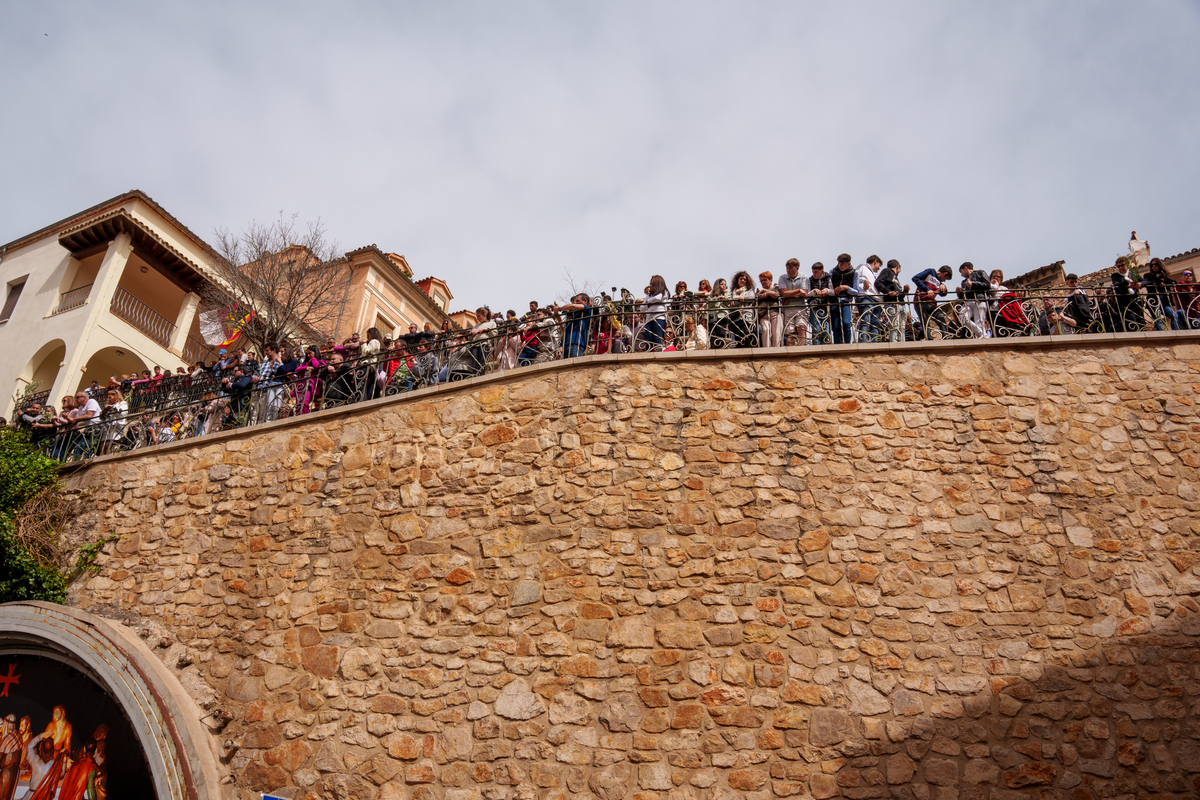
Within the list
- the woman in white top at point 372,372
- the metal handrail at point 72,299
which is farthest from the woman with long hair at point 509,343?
the metal handrail at point 72,299

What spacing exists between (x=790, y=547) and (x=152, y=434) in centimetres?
916

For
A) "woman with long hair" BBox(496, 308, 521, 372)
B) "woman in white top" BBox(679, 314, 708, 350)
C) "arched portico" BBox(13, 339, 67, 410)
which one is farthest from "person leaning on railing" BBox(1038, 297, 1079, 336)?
"arched portico" BBox(13, 339, 67, 410)

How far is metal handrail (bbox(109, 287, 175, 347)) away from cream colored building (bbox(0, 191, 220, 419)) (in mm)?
24

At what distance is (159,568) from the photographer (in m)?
9.95

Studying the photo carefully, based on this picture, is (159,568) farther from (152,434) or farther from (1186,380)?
(1186,380)

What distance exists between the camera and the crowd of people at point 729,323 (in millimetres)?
9438

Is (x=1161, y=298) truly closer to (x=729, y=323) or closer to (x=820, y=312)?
(x=820, y=312)

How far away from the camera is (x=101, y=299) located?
1848cm

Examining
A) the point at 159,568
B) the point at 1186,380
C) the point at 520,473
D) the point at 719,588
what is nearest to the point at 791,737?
the point at 719,588

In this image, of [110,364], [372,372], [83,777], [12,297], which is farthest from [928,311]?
[12,297]

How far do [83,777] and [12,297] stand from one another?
16903 mm

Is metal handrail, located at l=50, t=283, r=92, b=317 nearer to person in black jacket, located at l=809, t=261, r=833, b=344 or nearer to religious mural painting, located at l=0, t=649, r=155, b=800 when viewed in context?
religious mural painting, located at l=0, t=649, r=155, b=800

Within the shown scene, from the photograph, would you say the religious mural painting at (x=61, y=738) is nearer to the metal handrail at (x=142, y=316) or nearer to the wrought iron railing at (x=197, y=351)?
the metal handrail at (x=142, y=316)

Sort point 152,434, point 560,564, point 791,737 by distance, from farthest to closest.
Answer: point 152,434 < point 560,564 < point 791,737
